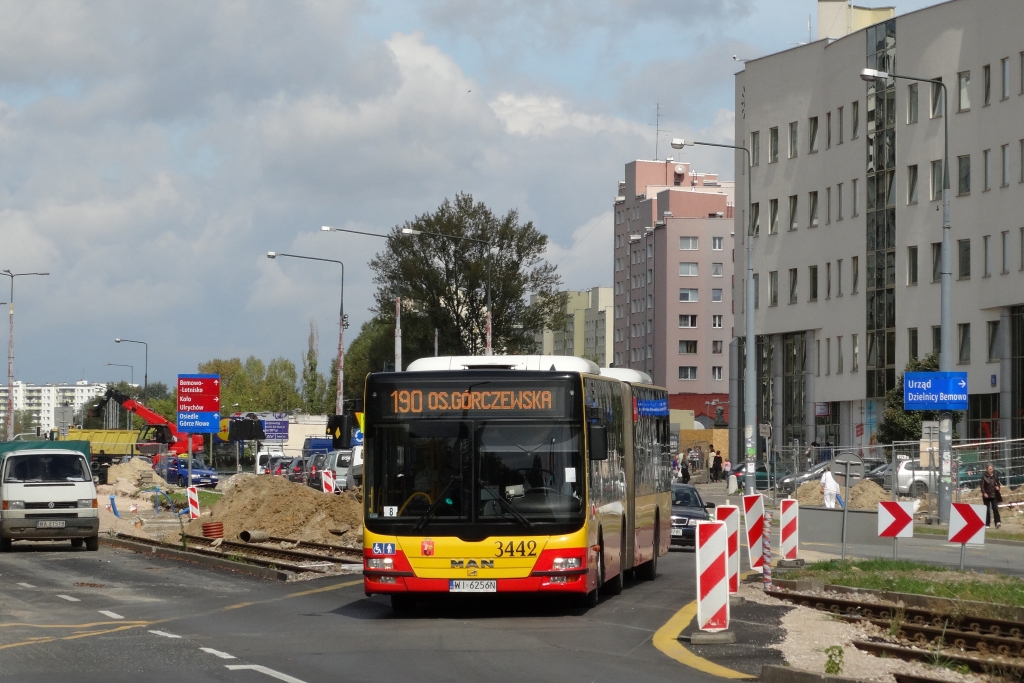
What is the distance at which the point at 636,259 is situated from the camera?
149m

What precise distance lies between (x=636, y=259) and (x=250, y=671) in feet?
452

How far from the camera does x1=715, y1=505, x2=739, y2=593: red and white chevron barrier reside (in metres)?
16.3

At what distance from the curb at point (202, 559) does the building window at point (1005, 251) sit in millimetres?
40695

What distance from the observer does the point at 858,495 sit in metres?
41.3

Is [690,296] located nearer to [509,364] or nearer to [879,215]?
[879,215]

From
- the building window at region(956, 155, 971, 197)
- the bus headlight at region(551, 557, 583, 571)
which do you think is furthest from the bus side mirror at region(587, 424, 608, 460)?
the building window at region(956, 155, 971, 197)

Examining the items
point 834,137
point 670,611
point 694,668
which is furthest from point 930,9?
point 694,668

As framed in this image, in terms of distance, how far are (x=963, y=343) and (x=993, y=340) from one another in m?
1.85

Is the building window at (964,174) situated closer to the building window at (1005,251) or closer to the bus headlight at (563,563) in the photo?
the building window at (1005,251)

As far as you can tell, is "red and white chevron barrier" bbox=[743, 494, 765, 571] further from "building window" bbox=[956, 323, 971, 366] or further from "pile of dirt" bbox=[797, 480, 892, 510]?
"building window" bbox=[956, 323, 971, 366]

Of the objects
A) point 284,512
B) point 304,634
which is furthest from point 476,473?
point 284,512

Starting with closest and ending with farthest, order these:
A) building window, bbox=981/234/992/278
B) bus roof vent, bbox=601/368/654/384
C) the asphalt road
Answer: the asphalt road < bus roof vent, bbox=601/368/654/384 < building window, bbox=981/234/992/278

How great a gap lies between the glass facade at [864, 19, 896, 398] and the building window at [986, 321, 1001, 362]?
713 cm

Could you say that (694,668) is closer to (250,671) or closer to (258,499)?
(250,671)
